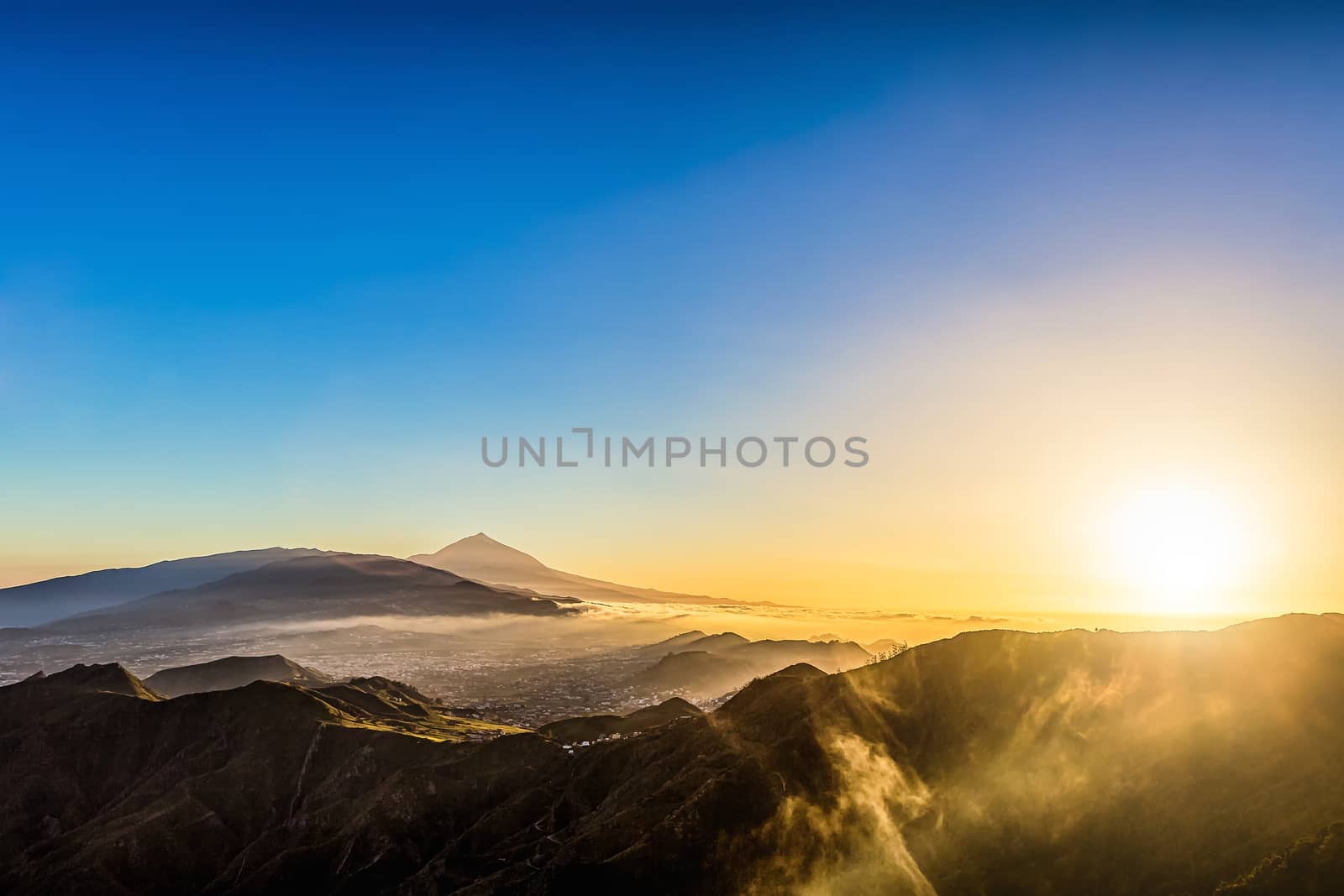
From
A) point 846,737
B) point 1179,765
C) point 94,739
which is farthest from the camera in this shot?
point 94,739

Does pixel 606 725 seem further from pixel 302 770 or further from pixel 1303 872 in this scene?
pixel 1303 872

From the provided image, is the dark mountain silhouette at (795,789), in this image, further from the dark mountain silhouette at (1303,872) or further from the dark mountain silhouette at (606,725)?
the dark mountain silhouette at (606,725)

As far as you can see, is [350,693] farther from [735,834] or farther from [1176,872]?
[1176,872]

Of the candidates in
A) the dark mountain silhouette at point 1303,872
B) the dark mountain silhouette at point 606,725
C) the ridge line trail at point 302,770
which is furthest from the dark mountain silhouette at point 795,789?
the dark mountain silhouette at point 606,725

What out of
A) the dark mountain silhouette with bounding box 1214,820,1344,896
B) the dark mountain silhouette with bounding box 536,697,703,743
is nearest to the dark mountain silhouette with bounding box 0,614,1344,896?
the dark mountain silhouette with bounding box 1214,820,1344,896

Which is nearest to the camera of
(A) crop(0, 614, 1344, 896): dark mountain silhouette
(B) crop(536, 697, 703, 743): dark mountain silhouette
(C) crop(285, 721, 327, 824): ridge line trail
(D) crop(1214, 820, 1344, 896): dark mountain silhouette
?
(D) crop(1214, 820, 1344, 896): dark mountain silhouette

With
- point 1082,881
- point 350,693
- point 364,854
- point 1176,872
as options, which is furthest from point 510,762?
point 1176,872

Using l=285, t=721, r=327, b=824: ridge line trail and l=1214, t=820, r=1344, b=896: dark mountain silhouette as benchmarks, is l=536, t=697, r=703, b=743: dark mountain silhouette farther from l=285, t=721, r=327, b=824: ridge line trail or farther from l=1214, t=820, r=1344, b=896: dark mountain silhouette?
l=1214, t=820, r=1344, b=896: dark mountain silhouette
